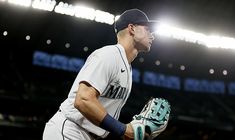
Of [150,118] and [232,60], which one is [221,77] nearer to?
[232,60]

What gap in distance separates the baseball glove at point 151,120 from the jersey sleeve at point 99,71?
13.1 inches

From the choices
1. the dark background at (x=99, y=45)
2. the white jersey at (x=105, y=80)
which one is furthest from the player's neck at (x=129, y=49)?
the dark background at (x=99, y=45)

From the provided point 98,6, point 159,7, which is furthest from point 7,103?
point 159,7

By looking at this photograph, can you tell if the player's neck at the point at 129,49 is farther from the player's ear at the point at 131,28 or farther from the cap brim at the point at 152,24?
the cap brim at the point at 152,24

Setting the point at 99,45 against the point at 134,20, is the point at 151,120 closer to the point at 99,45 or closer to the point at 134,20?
the point at 134,20

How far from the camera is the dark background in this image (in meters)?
11.4

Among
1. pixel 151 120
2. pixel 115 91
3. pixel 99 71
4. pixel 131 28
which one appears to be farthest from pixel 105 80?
pixel 131 28

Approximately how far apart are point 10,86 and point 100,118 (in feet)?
31.7

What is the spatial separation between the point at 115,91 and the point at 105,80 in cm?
19

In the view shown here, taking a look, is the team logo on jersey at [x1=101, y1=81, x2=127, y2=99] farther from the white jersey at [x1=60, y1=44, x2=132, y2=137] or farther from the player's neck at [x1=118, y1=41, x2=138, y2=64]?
the player's neck at [x1=118, y1=41, x2=138, y2=64]

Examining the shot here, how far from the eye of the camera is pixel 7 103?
37.6 feet

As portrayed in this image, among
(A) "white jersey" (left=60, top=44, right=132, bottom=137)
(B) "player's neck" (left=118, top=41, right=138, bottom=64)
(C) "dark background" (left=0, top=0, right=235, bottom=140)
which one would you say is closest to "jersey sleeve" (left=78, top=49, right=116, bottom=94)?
(A) "white jersey" (left=60, top=44, right=132, bottom=137)

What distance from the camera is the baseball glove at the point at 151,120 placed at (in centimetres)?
253

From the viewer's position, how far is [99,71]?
2480mm
